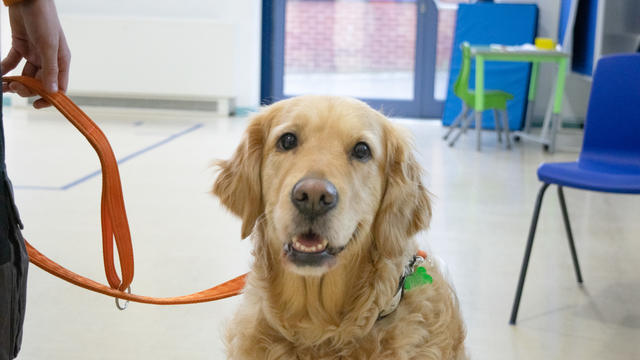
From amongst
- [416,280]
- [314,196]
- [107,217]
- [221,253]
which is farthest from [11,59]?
[221,253]

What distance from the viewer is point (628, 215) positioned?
13.5 feet

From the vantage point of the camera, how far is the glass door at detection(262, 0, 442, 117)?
8.45 m

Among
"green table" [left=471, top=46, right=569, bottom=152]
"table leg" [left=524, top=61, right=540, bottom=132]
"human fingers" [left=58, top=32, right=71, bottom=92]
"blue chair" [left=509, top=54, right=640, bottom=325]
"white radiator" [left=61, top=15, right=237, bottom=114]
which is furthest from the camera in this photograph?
"white radiator" [left=61, top=15, right=237, bottom=114]

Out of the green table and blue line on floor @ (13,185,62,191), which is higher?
the green table

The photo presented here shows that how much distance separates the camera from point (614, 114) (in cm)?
294

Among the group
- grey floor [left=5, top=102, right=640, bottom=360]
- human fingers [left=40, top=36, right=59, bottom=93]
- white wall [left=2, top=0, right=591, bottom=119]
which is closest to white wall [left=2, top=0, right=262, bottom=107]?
white wall [left=2, top=0, right=591, bottom=119]

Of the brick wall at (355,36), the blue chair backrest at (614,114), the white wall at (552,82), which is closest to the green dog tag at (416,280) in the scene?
the blue chair backrest at (614,114)

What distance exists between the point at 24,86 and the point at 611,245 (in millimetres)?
3033

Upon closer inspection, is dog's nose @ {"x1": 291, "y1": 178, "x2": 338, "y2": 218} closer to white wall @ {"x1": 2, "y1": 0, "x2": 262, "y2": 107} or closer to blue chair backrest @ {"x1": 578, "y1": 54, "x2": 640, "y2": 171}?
blue chair backrest @ {"x1": 578, "y1": 54, "x2": 640, "y2": 171}

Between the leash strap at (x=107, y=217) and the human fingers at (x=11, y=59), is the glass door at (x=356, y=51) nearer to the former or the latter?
the leash strap at (x=107, y=217)

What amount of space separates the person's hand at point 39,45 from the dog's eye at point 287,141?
1.53 ft

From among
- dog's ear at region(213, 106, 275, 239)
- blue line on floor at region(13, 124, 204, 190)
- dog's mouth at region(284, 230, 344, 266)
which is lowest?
blue line on floor at region(13, 124, 204, 190)

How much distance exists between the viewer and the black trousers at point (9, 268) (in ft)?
3.56

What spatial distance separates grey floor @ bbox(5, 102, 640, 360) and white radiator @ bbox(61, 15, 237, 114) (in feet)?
8.01
